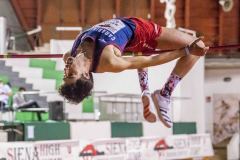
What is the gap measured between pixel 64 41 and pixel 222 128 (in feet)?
20.5

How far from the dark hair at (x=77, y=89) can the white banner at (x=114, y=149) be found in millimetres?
3606

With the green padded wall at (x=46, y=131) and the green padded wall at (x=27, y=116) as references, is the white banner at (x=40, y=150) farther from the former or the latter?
the green padded wall at (x=27, y=116)

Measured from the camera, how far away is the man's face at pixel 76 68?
461 centimetres

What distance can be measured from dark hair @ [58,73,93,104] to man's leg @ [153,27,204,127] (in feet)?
3.22

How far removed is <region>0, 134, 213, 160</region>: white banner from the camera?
331 inches

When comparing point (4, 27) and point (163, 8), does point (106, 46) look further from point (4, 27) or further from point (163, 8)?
point (163, 8)

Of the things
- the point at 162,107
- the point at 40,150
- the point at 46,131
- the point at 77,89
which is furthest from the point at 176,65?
the point at 46,131

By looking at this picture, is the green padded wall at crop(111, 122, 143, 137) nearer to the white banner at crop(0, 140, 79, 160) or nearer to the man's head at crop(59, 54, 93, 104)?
the white banner at crop(0, 140, 79, 160)

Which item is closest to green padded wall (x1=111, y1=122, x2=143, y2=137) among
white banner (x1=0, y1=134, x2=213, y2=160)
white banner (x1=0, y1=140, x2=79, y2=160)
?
white banner (x1=0, y1=134, x2=213, y2=160)

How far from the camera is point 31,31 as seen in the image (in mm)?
17188

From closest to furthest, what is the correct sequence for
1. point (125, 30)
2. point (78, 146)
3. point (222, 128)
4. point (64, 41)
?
point (125, 30) → point (78, 146) → point (64, 41) → point (222, 128)

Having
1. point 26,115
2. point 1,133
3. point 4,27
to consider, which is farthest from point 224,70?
point 1,133

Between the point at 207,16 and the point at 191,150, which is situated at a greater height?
the point at 207,16

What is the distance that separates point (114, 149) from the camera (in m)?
10.2
